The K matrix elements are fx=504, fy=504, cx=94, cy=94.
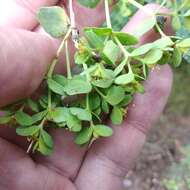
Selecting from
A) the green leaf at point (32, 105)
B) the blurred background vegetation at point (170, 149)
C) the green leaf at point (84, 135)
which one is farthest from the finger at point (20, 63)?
the blurred background vegetation at point (170, 149)

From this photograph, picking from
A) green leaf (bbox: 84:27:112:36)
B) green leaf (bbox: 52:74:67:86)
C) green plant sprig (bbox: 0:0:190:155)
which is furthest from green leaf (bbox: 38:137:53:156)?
green leaf (bbox: 84:27:112:36)

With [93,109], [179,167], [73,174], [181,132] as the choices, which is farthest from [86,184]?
[181,132]

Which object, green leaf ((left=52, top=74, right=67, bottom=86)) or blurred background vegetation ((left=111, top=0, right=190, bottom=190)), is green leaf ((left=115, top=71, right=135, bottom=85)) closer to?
green leaf ((left=52, top=74, right=67, bottom=86))

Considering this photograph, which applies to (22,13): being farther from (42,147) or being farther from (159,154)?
(159,154)

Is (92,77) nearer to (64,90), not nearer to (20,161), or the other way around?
(64,90)

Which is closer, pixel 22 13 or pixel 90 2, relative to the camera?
→ pixel 90 2

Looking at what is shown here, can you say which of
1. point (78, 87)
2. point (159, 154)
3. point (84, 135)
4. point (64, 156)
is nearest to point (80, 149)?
point (64, 156)

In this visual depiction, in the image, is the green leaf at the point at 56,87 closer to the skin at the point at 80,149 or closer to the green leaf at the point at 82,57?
the green leaf at the point at 82,57

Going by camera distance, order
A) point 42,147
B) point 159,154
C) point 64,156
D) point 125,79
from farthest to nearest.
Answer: point 159,154, point 64,156, point 42,147, point 125,79
